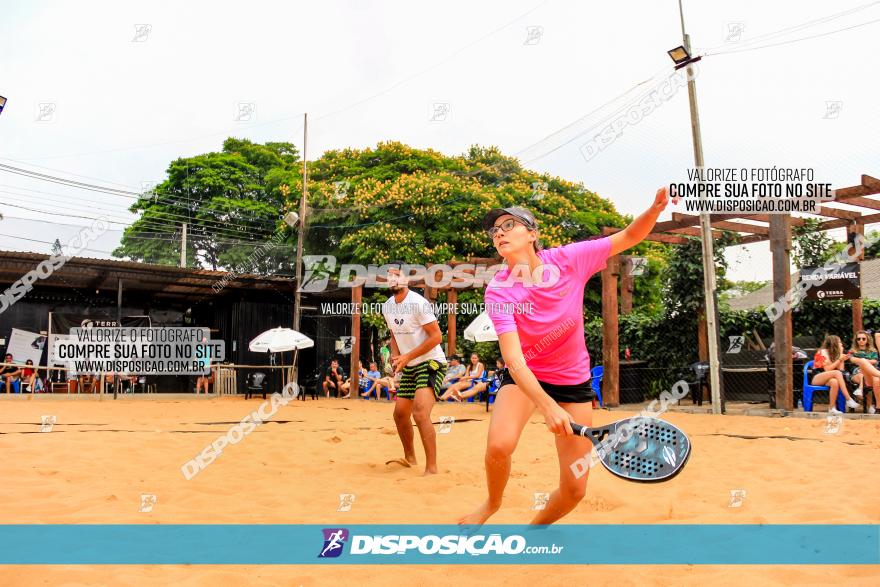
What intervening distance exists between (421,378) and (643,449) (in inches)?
117

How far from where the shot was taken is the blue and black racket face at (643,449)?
10.3 feet

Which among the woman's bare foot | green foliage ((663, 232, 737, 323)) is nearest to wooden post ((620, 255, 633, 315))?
green foliage ((663, 232, 737, 323))

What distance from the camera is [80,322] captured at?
825 inches

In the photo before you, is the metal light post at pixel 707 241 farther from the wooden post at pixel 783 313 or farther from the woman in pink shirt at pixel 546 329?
the woman in pink shirt at pixel 546 329

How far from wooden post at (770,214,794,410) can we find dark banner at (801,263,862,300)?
57.7 inches

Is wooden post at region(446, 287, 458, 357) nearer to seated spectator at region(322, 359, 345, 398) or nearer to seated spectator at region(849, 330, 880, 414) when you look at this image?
seated spectator at region(322, 359, 345, 398)

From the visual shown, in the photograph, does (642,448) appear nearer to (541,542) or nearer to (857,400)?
(541,542)

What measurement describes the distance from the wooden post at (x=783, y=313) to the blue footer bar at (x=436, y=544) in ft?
26.6

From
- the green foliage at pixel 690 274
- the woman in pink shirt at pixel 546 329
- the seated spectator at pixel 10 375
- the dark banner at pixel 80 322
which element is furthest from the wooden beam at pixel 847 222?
the seated spectator at pixel 10 375

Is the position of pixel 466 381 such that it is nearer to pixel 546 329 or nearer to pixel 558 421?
pixel 546 329

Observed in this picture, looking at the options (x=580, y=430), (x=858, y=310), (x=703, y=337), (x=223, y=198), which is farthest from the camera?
(x=223, y=198)

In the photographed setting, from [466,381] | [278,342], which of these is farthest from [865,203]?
[278,342]

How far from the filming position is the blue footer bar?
10.6ft

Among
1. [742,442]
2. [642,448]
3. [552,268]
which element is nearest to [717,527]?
[642,448]
